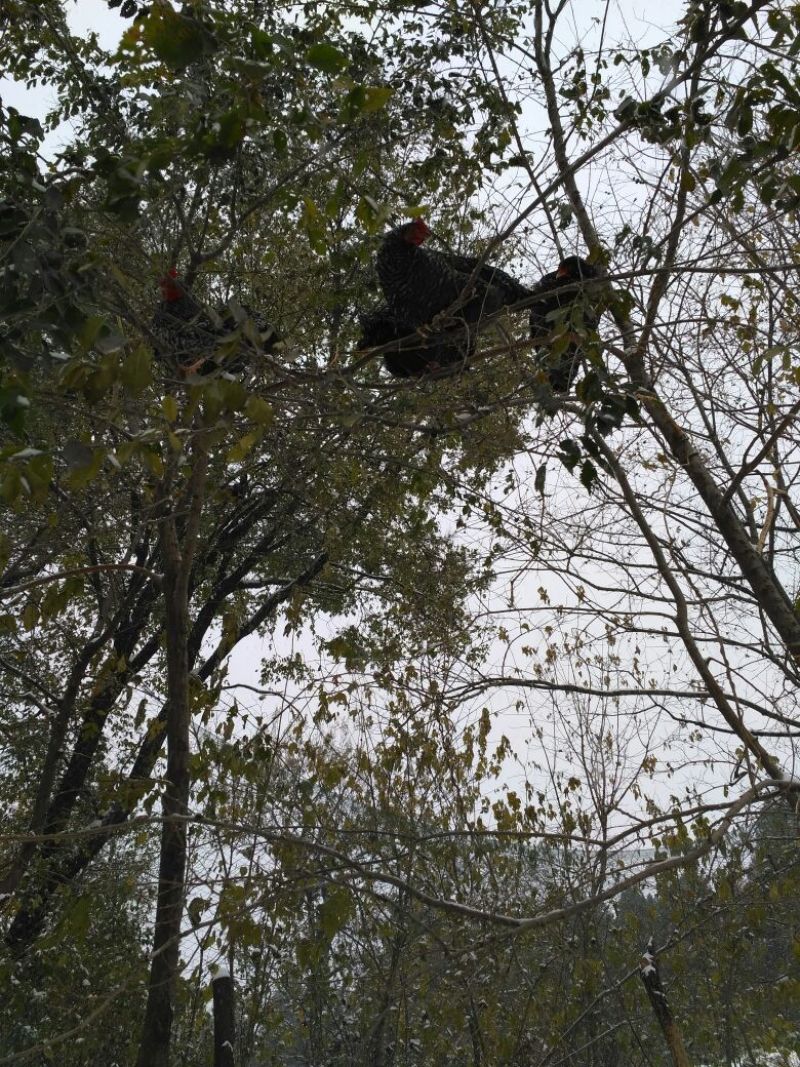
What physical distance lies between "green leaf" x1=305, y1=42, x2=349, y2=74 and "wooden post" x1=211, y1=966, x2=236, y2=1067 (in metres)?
3.95

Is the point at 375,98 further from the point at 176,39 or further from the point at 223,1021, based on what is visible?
the point at 223,1021

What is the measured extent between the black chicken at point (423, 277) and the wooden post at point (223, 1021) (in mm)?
3141

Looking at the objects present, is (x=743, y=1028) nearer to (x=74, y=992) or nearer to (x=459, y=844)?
(x=459, y=844)

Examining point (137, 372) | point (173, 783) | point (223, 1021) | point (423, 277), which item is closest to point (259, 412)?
point (137, 372)

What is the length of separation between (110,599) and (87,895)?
282cm

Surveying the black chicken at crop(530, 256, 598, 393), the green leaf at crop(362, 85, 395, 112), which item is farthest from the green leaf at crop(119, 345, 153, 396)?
the black chicken at crop(530, 256, 598, 393)

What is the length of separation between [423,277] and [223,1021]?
341 centimetres

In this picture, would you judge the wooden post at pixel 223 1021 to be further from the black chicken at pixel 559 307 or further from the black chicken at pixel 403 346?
the black chicken at pixel 559 307

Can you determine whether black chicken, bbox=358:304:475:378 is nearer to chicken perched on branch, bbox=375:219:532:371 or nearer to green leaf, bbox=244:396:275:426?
chicken perched on branch, bbox=375:219:532:371

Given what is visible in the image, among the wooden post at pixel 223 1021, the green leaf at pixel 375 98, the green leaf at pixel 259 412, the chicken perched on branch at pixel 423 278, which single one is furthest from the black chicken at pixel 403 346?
the wooden post at pixel 223 1021

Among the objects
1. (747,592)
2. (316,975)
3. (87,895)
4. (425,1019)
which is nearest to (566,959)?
(425,1019)

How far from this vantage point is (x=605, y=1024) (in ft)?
19.3

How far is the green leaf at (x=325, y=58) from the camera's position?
138cm

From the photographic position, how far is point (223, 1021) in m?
4.22
